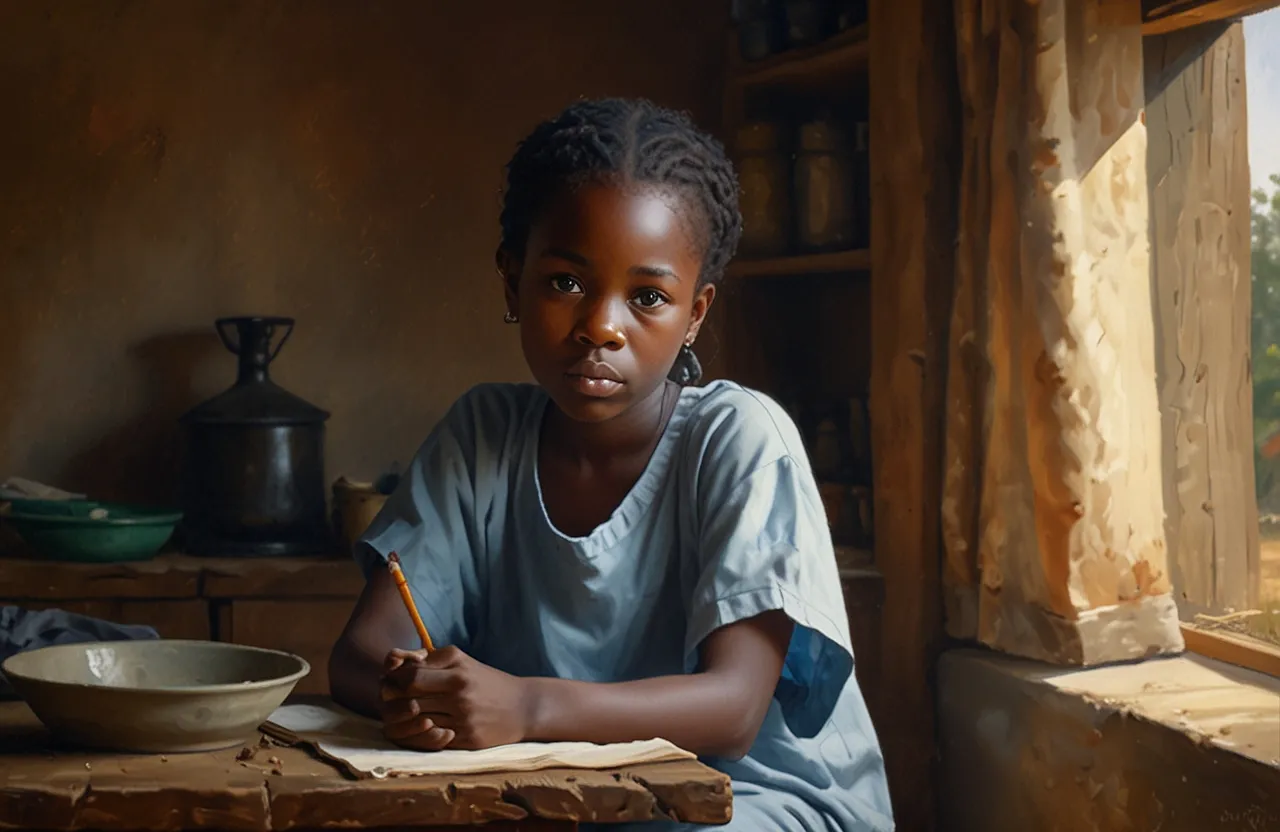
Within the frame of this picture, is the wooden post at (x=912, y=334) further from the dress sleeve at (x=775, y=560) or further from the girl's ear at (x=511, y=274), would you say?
the girl's ear at (x=511, y=274)

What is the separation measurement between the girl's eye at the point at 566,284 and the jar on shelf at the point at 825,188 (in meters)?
1.45

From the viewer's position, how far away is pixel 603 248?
1700 millimetres

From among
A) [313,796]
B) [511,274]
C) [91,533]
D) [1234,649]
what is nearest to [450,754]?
[313,796]

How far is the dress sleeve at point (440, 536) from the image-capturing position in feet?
6.20

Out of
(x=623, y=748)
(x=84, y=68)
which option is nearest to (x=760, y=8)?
(x=84, y=68)

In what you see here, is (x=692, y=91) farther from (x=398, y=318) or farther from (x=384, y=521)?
(x=384, y=521)

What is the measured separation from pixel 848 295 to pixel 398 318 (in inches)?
41.1

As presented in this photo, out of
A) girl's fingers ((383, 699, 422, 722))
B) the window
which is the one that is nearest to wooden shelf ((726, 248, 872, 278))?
the window

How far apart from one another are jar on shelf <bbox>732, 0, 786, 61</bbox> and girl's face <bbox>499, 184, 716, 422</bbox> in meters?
1.61

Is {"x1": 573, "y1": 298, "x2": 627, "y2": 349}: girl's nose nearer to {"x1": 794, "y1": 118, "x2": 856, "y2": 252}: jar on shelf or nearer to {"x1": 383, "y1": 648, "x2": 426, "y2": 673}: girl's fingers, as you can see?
{"x1": 383, "y1": 648, "x2": 426, "y2": 673}: girl's fingers

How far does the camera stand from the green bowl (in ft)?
9.35

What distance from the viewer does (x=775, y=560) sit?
1687 mm

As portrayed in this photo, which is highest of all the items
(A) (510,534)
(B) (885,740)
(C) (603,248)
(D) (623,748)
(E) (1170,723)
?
(C) (603,248)

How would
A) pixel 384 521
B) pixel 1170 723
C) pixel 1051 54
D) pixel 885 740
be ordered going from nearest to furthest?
pixel 384 521 → pixel 1170 723 → pixel 1051 54 → pixel 885 740
